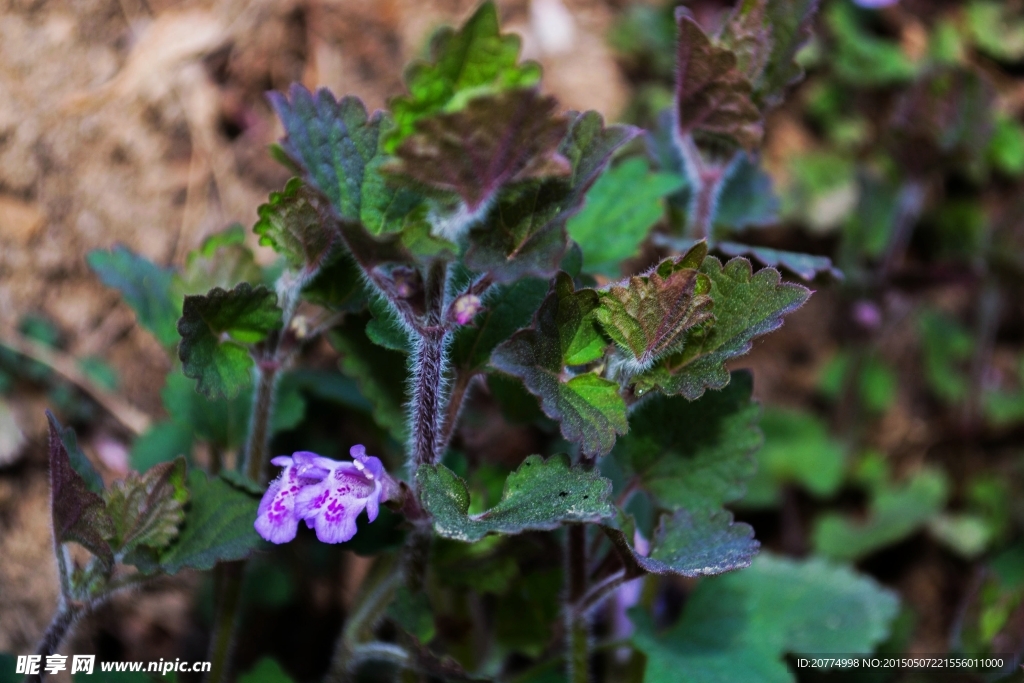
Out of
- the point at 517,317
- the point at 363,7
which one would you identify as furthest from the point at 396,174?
the point at 363,7

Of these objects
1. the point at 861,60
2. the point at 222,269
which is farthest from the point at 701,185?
the point at 861,60

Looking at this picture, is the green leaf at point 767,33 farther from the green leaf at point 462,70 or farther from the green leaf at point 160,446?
Result: the green leaf at point 160,446

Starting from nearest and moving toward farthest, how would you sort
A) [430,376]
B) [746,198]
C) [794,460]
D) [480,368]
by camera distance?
[430,376]
[480,368]
[746,198]
[794,460]

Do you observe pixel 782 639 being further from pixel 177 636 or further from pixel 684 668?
pixel 177 636

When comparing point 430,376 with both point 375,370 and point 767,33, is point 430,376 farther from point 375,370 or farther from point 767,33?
point 767,33

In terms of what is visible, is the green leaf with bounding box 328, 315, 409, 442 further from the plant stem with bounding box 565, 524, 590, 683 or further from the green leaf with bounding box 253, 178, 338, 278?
the plant stem with bounding box 565, 524, 590, 683

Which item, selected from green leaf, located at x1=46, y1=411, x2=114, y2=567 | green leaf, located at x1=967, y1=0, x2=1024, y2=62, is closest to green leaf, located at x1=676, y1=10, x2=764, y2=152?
green leaf, located at x1=46, y1=411, x2=114, y2=567
